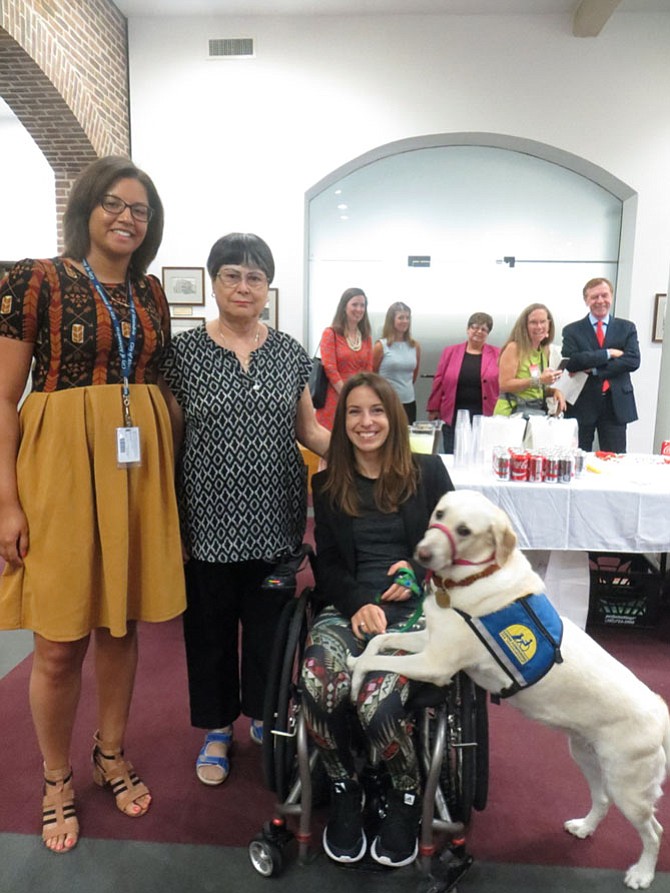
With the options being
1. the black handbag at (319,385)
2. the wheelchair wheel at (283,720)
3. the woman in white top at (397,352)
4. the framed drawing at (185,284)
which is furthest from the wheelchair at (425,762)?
the framed drawing at (185,284)

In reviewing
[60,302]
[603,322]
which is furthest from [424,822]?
[603,322]

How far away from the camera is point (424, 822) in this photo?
1391 mm

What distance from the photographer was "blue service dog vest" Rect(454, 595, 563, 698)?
1.36 meters

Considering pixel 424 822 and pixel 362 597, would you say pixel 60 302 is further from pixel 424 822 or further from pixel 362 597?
pixel 424 822

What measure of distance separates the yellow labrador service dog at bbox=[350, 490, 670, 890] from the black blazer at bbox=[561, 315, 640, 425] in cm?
297

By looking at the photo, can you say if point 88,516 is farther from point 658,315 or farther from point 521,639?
point 658,315

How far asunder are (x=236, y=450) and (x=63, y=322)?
0.50 metres

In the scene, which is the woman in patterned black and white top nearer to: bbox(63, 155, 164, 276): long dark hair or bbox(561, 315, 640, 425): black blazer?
bbox(63, 155, 164, 276): long dark hair

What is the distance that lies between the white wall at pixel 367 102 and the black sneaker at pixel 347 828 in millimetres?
4618

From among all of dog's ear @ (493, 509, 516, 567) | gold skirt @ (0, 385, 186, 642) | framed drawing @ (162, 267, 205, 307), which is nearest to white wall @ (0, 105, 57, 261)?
framed drawing @ (162, 267, 205, 307)

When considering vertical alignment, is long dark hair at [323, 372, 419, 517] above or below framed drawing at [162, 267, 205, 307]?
below

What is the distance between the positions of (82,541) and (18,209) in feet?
23.0

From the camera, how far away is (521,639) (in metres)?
1.36

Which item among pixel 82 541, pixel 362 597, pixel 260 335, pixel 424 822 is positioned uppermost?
pixel 260 335
